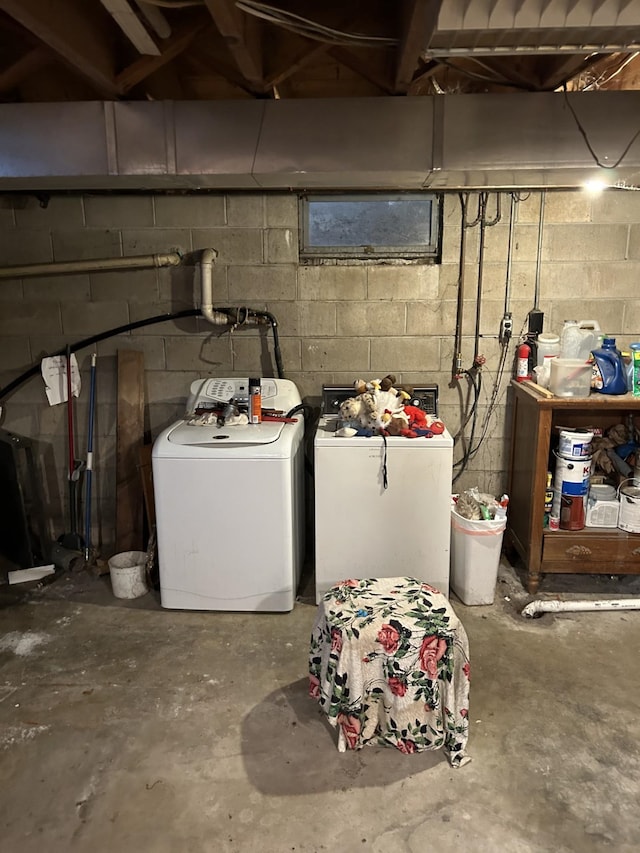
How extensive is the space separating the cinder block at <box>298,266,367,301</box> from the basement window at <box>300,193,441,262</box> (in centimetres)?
8

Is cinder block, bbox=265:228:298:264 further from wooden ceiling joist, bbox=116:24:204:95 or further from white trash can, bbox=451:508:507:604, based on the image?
white trash can, bbox=451:508:507:604

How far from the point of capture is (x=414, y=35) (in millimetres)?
1868

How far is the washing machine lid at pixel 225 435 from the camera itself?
8.84ft

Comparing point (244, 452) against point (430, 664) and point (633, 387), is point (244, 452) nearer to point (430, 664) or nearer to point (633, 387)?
point (430, 664)

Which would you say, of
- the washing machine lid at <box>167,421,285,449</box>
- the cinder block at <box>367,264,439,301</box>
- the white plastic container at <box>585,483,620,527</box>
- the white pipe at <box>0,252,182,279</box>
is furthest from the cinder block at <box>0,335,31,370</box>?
the white plastic container at <box>585,483,620,527</box>

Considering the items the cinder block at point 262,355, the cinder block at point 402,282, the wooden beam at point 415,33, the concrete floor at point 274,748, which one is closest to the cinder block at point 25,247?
the cinder block at point 262,355

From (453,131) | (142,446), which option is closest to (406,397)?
(453,131)

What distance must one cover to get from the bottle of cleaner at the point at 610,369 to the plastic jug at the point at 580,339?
0.68 ft

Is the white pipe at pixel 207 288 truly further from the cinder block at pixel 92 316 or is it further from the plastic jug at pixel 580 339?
the plastic jug at pixel 580 339

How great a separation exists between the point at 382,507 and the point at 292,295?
1.23m

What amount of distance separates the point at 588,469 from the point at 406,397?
896 mm

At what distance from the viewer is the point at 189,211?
3197 millimetres

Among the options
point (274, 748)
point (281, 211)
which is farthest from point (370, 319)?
point (274, 748)

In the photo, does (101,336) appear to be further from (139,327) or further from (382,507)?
(382,507)
